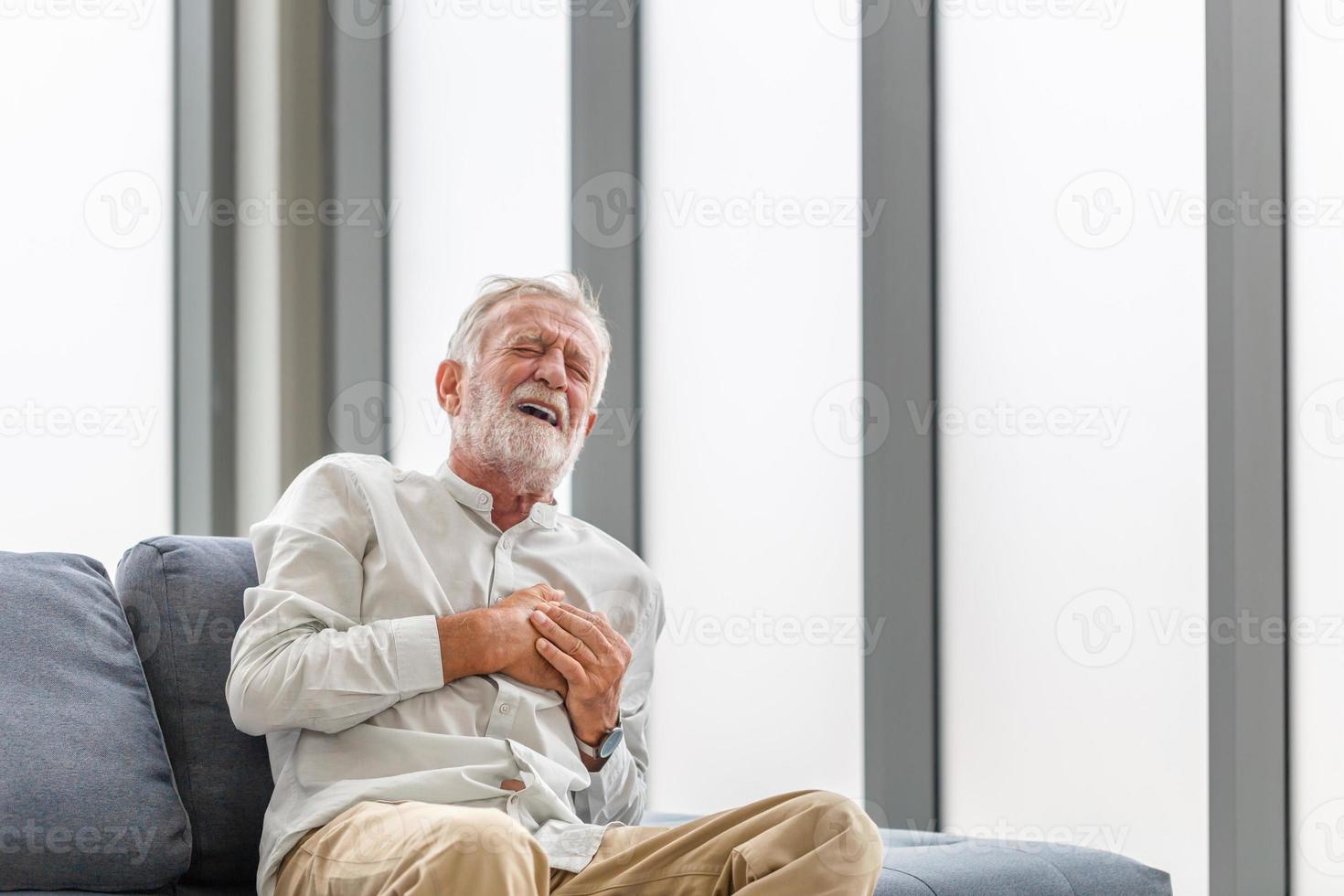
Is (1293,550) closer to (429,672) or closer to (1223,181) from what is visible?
(1223,181)

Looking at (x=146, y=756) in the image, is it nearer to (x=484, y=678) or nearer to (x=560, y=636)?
(x=484, y=678)

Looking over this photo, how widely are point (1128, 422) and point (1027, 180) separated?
572 millimetres

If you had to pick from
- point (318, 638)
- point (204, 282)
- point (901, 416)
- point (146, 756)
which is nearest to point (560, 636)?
point (318, 638)

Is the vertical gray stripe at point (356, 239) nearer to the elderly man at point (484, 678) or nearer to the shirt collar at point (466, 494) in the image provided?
the elderly man at point (484, 678)

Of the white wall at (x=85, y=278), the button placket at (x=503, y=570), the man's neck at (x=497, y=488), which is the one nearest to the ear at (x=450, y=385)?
the man's neck at (x=497, y=488)

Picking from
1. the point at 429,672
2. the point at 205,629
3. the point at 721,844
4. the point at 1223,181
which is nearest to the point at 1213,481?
the point at 1223,181

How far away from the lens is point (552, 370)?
2.11m

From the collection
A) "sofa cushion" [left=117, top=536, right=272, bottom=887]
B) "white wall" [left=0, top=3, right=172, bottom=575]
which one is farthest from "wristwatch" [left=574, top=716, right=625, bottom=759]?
"white wall" [left=0, top=3, right=172, bottom=575]

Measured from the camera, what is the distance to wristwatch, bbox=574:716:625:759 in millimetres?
1917

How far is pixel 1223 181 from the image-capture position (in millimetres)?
2217

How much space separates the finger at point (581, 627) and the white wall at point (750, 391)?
0.89 m

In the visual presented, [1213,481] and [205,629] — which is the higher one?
[1213,481]

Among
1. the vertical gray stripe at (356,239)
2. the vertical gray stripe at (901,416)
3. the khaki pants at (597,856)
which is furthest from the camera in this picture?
the vertical gray stripe at (356,239)

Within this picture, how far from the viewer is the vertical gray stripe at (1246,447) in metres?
2.15
